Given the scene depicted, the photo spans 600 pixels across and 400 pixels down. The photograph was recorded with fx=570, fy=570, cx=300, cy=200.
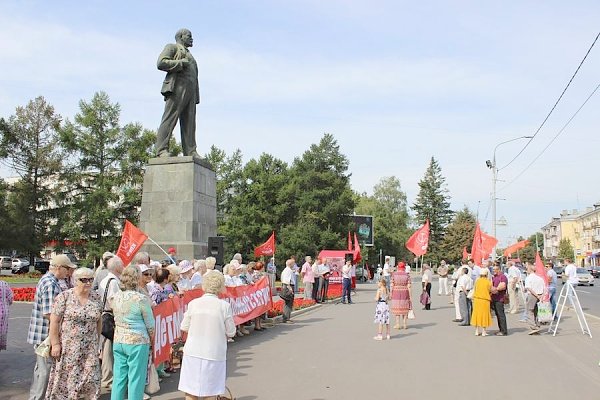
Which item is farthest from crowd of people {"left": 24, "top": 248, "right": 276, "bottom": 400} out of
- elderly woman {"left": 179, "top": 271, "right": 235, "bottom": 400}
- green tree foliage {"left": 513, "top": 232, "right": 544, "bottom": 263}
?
green tree foliage {"left": 513, "top": 232, "right": 544, "bottom": 263}

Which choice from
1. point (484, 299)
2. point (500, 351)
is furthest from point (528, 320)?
point (500, 351)

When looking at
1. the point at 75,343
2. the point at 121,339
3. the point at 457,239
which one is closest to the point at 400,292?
the point at 121,339

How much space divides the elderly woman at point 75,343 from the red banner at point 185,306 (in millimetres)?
1466

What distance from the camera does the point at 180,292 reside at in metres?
Answer: 9.70

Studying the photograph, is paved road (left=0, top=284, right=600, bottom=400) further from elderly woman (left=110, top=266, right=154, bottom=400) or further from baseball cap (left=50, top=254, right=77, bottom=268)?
baseball cap (left=50, top=254, right=77, bottom=268)

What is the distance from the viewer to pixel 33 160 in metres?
52.1

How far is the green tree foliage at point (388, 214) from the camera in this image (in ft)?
276

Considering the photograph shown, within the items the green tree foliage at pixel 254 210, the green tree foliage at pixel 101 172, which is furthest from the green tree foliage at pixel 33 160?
the green tree foliage at pixel 254 210

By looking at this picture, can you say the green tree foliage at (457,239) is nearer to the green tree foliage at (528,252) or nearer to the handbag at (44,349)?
the green tree foliage at (528,252)

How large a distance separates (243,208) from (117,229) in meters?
13.9

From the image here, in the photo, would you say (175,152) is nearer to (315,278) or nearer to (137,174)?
(137,174)

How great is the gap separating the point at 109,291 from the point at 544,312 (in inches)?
455

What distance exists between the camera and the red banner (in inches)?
320

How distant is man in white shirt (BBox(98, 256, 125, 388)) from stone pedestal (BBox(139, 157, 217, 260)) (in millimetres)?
7861
